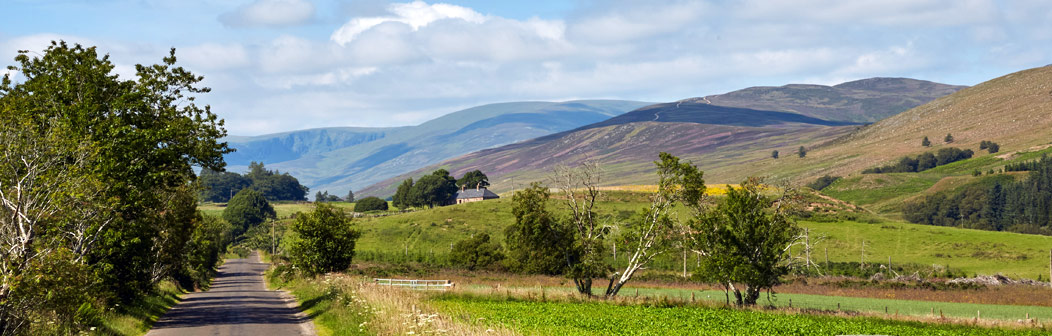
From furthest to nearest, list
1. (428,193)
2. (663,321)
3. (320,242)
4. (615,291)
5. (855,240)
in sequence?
(428,193) → (855,240) → (320,242) → (615,291) → (663,321)

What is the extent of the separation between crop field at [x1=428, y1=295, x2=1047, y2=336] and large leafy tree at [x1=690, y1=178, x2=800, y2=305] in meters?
4.69

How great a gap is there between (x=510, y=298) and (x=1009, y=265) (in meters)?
73.7

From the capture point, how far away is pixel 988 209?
19150 centimetres

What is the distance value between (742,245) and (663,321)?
16.3 metres

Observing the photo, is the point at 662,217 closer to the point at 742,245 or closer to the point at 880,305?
the point at 742,245

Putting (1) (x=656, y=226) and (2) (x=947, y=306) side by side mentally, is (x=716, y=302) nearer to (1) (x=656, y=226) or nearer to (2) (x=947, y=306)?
(1) (x=656, y=226)

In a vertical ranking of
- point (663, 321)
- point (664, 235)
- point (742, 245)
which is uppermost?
point (664, 235)

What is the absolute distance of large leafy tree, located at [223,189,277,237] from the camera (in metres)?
189

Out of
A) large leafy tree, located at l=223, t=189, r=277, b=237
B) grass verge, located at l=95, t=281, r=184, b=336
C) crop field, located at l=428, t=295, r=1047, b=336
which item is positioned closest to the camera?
grass verge, located at l=95, t=281, r=184, b=336

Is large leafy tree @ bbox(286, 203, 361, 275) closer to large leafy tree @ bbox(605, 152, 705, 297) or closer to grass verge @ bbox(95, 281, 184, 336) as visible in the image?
grass verge @ bbox(95, 281, 184, 336)

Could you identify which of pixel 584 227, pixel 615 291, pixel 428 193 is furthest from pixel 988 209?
pixel 615 291

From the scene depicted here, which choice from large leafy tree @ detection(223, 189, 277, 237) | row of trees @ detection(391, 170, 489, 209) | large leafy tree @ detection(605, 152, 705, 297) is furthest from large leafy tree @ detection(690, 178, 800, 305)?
large leafy tree @ detection(223, 189, 277, 237)

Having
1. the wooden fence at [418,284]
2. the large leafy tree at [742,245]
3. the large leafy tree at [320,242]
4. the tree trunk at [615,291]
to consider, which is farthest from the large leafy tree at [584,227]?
the large leafy tree at [320,242]

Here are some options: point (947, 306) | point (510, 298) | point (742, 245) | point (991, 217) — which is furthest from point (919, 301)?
point (991, 217)
